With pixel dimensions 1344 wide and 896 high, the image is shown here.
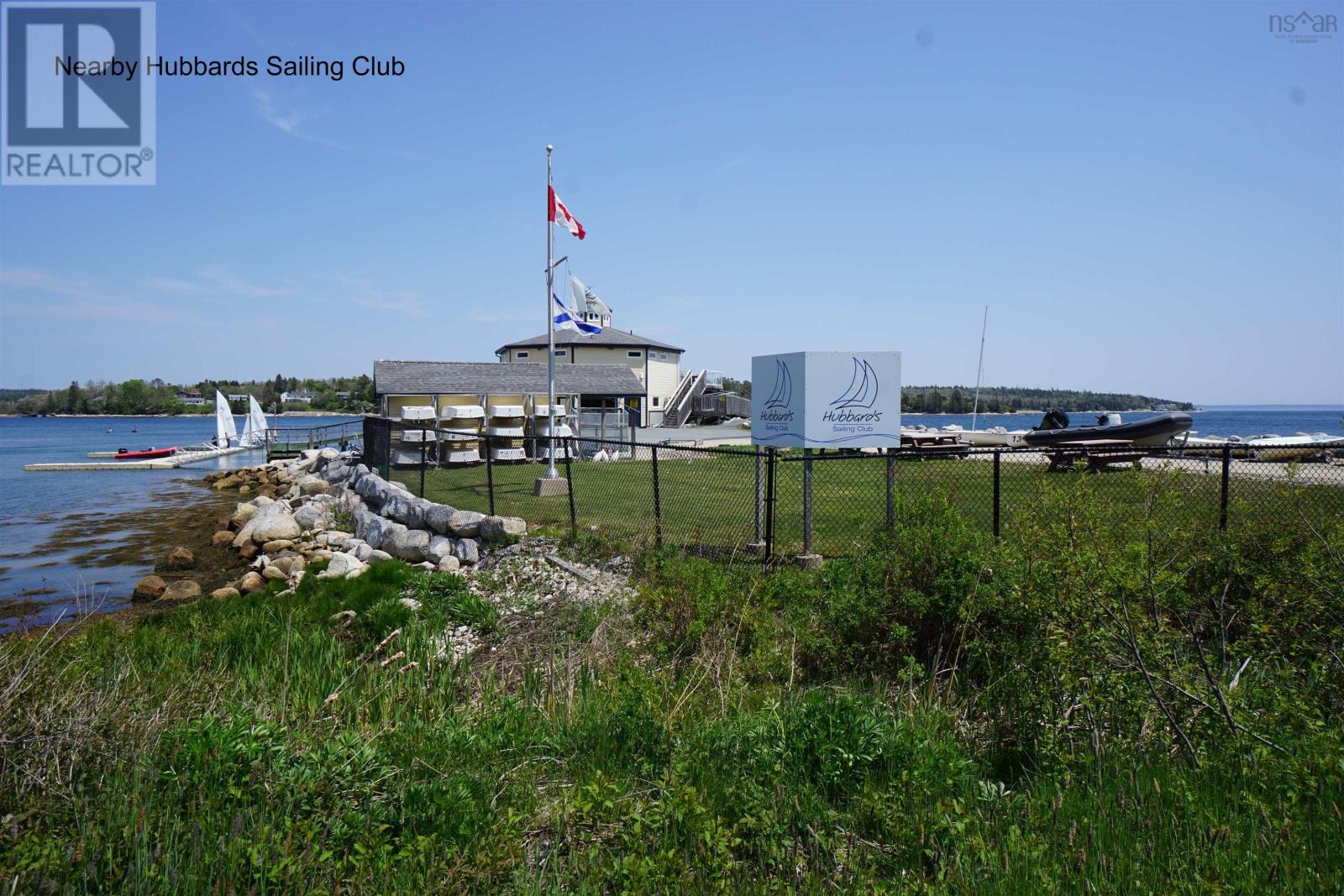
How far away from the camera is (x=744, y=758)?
14.5 feet

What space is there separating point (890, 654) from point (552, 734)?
302 cm

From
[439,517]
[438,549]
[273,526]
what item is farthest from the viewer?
[273,526]

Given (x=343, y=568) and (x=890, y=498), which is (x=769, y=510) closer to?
(x=890, y=498)

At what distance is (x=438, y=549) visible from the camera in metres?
13.1

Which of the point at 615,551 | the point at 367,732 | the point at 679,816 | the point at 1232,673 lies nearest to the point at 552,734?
the point at 367,732

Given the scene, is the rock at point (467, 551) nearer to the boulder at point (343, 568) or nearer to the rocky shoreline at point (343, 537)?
the rocky shoreline at point (343, 537)

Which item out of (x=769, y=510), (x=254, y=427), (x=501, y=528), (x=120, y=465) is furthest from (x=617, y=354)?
(x=769, y=510)

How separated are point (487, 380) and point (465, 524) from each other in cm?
1668

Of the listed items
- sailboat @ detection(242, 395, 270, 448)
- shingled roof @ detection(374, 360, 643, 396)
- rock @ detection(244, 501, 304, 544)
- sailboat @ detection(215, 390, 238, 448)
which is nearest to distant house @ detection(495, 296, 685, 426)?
shingled roof @ detection(374, 360, 643, 396)

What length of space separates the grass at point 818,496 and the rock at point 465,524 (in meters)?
1.26

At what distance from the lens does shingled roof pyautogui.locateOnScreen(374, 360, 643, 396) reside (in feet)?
90.7

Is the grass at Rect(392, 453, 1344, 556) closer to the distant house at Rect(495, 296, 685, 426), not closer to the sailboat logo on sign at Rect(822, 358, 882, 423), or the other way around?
the sailboat logo on sign at Rect(822, 358, 882, 423)

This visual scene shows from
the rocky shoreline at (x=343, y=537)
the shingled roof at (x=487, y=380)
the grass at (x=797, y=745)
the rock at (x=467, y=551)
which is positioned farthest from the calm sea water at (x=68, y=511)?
the shingled roof at (x=487, y=380)

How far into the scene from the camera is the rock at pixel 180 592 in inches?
508
